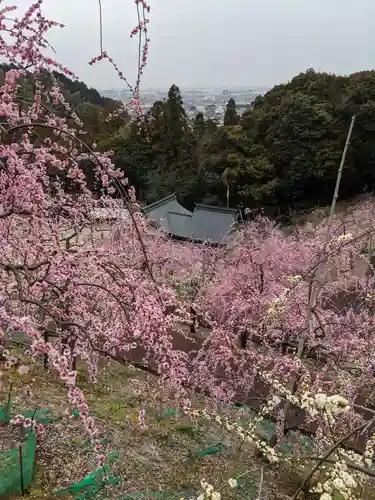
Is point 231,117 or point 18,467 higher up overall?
point 231,117

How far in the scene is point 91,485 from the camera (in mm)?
4988

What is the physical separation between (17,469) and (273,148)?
2208 centimetres

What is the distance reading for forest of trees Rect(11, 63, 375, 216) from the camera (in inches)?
953

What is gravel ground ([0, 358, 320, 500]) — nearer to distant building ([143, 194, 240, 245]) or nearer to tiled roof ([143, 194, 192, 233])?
distant building ([143, 194, 240, 245])

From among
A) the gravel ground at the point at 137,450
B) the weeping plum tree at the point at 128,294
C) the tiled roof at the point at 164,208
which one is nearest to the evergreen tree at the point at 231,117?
the tiled roof at the point at 164,208

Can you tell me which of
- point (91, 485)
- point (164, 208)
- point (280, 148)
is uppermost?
point (280, 148)

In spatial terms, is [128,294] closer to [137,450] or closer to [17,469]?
[17,469]

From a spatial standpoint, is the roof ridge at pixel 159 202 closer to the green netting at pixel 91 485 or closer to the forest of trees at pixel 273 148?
the forest of trees at pixel 273 148

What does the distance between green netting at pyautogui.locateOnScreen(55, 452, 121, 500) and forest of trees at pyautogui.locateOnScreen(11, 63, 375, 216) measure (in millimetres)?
19291

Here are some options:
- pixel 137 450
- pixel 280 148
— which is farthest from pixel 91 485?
pixel 280 148

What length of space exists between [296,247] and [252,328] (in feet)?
13.3

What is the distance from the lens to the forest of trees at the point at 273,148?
24.2 metres

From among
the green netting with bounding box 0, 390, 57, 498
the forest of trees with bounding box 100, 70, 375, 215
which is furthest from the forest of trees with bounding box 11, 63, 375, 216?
the green netting with bounding box 0, 390, 57, 498

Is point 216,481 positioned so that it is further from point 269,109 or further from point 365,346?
point 269,109
